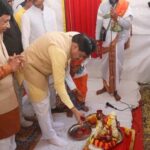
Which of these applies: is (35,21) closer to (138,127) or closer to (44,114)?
(44,114)

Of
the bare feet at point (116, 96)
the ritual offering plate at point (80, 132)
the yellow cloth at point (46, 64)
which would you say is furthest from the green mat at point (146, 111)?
the yellow cloth at point (46, 64)

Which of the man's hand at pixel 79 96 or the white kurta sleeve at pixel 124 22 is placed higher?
the white kurta sleeve at pixel 124 22

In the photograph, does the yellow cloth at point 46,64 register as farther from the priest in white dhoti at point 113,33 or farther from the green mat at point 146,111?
the priest in white dhoti at point 113,33

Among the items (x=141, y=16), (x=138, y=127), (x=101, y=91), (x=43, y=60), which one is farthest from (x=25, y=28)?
(x=141, y=16)

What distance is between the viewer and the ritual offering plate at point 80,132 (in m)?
2.61

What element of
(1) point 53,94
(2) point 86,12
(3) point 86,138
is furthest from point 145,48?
(3) point 86,138

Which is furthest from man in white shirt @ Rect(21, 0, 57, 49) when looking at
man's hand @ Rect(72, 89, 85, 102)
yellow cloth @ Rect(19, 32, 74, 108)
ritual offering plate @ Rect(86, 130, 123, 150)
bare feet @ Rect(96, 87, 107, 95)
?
ritual offering plate @ Rect(86, 130, 123, 150)

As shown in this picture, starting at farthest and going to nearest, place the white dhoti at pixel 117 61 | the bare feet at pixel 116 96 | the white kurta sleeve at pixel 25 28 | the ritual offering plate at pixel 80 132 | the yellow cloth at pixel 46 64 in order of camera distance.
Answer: the bare feet at pixel 116 96, the white dhoti at pixel 117 61, the white kurta sleeve at pixel 25 28, the ritual offering plate at pixel 80 132, the yellow cloth at pixel 46 64

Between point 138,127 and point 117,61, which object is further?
point 117,61

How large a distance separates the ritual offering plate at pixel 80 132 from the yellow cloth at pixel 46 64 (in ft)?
1.62

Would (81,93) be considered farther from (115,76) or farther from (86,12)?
(86,12)

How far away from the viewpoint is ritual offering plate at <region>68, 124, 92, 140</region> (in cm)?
261

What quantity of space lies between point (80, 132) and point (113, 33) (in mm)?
1317

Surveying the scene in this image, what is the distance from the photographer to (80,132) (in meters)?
2.64
